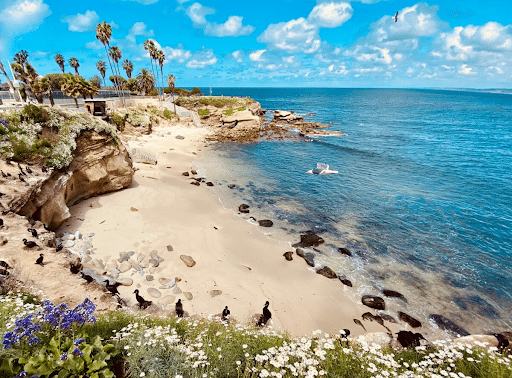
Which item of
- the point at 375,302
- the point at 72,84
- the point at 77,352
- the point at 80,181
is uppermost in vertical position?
the point at 72,84

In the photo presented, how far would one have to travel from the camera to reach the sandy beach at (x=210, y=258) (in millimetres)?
11930

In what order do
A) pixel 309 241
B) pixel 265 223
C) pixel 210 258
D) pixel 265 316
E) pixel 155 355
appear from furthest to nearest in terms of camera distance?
1. pixel 265 223
2. pixel 309 241
3. pixel 210 258
4. pixel 265 316
5. pixel 155 355

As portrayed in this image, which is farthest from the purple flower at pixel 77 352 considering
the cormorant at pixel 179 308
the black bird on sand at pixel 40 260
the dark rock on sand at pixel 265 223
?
the dark rock on sand at pixel 265 223

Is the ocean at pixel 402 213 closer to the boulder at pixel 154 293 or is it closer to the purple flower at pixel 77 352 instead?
the boulder at pixel 154 293

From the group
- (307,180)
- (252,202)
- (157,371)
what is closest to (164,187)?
(252,202)

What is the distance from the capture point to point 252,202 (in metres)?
24.2

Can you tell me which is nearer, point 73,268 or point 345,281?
point 73,268

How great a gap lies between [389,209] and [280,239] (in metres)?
12.3

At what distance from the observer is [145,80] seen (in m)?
78.5

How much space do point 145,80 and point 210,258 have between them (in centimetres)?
8133

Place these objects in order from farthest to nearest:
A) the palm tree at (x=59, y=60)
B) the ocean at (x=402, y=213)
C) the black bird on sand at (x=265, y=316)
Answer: the palm tree at (x=59, y=60)
the ocean at (x=402, y=213)
the black bird on sand at (x=265, y=316)

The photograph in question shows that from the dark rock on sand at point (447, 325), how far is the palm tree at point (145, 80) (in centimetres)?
8967

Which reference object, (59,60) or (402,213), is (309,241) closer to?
(402,213)

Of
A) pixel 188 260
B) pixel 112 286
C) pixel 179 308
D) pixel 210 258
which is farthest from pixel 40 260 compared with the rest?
pixel 210 258
